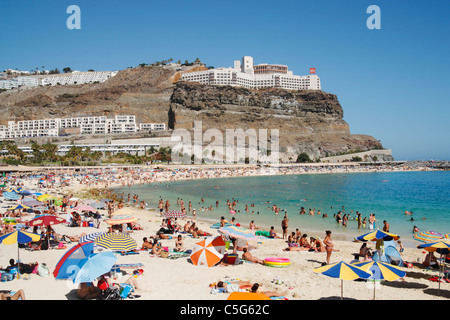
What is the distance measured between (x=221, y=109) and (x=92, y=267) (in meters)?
91.9

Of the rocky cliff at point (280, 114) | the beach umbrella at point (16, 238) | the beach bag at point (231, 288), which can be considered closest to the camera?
the beach bag at point (231, 288)

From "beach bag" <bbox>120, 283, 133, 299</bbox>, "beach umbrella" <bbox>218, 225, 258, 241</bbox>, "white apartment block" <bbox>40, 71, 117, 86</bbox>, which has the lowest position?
"beach bag" <bbox>120, 283, 133, 299</bbox>

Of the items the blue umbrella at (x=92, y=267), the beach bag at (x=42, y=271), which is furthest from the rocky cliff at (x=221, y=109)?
the blue umbrella at (x=92, y=267)

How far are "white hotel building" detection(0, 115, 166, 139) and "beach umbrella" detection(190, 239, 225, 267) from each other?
90191 mm

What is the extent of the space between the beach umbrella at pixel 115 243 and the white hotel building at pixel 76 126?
90.0 meters

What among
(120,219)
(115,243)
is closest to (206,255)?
(115,243)

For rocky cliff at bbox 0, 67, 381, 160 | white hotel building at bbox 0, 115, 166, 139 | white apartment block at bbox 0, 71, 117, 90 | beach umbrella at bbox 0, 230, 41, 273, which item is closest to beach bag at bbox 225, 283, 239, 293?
beach umbrella at bbox 0, 230, 41, 273

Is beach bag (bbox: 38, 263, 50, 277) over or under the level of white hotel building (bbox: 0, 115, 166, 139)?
under

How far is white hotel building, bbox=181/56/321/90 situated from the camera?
367 feet

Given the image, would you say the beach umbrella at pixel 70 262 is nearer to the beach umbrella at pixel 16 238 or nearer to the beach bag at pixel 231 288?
the beach umbrella at pixel 16 238

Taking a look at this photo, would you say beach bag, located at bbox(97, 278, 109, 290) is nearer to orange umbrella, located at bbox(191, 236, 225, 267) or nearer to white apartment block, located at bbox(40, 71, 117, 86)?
orange umbrella, located at bbox(191, 236, 225, 267)

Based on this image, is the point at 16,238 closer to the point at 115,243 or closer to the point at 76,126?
the point at 115,243

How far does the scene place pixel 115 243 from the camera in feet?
32.7

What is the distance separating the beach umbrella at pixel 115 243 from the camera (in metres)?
9.84
